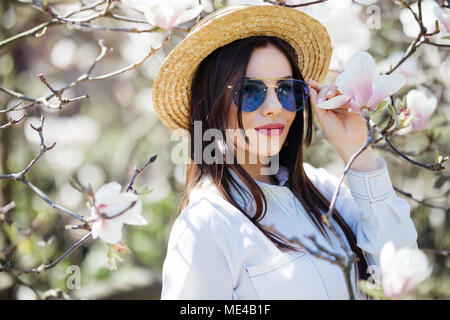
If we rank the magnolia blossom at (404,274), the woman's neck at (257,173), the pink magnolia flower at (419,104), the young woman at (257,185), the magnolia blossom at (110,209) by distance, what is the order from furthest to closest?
the pink magnolia flower at (419,104) < the woman's neck at (257,173) < the young woman at (257,185) < the magnolia blossom at (110,209) < the magnolia blossom at (404,274)

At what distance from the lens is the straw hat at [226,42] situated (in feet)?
4.11

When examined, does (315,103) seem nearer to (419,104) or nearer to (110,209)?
(419,104)

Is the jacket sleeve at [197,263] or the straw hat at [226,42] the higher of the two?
the straw hat at [226,42]

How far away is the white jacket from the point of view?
3.66 ft

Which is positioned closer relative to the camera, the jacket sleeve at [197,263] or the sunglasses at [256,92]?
the jacket sleeve at [197,263]

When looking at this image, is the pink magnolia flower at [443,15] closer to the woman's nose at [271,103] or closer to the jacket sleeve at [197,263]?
the woman's nose at [271,103]

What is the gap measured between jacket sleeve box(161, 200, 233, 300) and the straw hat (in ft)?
1.35

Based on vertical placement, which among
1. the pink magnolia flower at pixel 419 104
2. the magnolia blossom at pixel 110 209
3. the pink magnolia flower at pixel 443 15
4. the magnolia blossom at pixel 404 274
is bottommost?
the magnolia blossom at pixel 404 274

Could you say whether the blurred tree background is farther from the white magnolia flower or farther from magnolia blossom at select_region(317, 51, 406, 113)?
magnolia blossom at select_region(317, 51, 406, 113)

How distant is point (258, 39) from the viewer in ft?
4.27

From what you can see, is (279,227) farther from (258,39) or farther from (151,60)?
(151,60)

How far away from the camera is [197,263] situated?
1.11 meters

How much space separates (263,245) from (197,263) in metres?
0.18

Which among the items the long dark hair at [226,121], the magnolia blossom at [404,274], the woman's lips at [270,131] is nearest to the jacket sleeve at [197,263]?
the long dark hair at [226,121]
